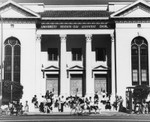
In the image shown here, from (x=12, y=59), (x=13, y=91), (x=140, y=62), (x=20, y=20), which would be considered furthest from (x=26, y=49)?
(x=140, y=62)

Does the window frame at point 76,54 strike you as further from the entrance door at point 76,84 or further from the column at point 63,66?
the column at point 63,66

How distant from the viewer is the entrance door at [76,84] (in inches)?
1911

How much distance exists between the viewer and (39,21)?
46.8 metres

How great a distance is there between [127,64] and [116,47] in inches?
91.8

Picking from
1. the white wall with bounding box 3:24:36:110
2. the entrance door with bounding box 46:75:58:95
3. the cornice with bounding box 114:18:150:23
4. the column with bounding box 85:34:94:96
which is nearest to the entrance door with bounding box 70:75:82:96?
the entrance door with bounding box 46:75:58:95

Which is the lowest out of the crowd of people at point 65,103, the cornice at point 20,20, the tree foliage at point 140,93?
the crowd of people at point 65,103

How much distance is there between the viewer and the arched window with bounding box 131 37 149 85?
150ft

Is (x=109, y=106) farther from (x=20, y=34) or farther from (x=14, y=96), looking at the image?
(x=20, y=34)

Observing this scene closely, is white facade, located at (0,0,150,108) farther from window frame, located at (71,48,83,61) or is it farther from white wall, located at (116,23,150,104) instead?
window frame, located at (71,48,83,61)

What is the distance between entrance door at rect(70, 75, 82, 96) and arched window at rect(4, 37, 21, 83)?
6775mm

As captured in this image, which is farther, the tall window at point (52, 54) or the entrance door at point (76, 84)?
the tall window at point (52, 54)

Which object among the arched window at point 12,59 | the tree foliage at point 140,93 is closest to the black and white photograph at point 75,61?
the arched window at point 12,59

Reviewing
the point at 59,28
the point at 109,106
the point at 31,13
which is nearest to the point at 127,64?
the point at 109,106

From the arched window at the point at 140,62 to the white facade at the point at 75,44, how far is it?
0.41 metres
